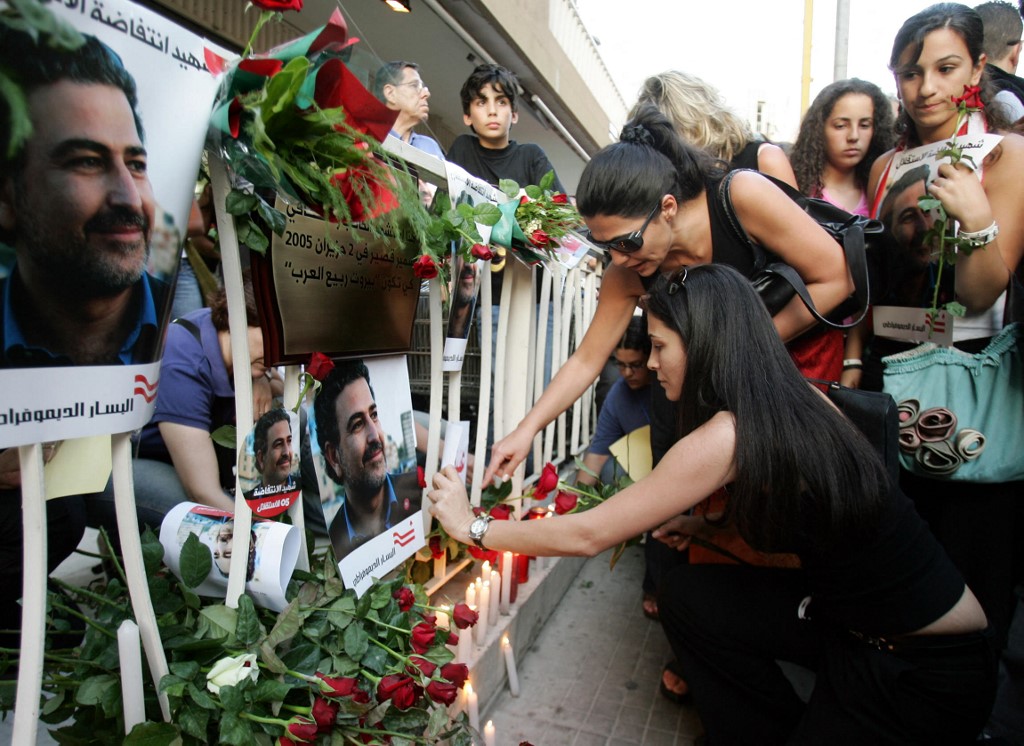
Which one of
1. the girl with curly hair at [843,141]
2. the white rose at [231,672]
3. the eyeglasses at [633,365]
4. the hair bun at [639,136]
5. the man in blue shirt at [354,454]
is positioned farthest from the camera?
the eyeglasses at [633,365]

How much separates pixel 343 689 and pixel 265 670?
20 cm

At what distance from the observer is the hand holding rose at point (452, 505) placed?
1898 millimetres

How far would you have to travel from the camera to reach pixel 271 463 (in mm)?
1307

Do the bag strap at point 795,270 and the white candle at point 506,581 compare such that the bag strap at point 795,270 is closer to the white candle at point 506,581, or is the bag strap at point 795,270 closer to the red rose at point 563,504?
the red rose at point 563,504

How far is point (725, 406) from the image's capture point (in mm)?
1767

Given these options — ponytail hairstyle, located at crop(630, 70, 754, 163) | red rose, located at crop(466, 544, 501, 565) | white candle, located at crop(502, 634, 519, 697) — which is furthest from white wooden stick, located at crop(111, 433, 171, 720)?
ponytail hairstyle, located at crop(630, 70, 754, 163)

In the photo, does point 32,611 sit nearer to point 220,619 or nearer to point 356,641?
point 220,619

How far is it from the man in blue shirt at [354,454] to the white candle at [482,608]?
53 cm

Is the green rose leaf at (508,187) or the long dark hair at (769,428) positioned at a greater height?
the green rose leaf at (508,187)

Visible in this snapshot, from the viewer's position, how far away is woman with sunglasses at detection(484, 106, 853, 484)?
78.7 inches

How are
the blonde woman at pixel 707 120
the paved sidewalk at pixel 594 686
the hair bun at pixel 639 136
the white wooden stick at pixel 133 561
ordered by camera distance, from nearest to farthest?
1. the white wooden stick at pixel 133 561
2. the hair bun at pixel 639 136
3. the paved sidewalk at pixel 594 686
4. the blonde woman at pixel 707 120

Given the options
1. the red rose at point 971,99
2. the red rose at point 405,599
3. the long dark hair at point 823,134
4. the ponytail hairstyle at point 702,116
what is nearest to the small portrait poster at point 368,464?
the red rose at point 405,599

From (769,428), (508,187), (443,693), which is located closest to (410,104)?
(508,187)

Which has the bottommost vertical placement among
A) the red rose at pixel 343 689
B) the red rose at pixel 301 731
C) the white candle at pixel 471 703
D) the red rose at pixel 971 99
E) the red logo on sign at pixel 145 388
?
the white candle at pixel 471 703
